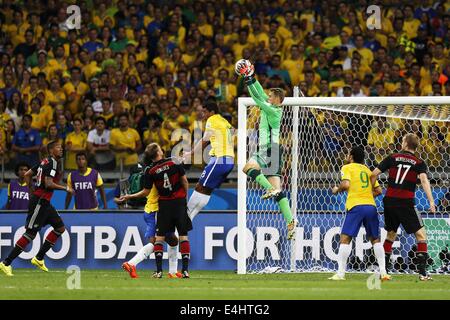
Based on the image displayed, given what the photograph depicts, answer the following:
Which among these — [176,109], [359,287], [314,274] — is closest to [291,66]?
[176,109]

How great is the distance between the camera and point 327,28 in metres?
23.8

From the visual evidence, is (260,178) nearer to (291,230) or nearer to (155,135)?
(291,230)

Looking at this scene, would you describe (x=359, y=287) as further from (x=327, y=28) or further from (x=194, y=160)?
(x=327, y=28)

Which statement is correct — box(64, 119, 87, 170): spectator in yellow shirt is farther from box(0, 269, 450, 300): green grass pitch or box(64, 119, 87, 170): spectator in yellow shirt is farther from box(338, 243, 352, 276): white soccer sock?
box(338, 243, 352, 276): white soccer sock

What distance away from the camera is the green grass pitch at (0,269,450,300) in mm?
12258

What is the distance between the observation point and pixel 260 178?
15.8 m

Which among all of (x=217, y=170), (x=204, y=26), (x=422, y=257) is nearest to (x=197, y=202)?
(x=217, y=170)

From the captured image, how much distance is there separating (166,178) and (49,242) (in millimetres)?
3089

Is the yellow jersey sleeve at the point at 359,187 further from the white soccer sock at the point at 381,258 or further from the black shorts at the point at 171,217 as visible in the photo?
the black shorts at the point at 171,217

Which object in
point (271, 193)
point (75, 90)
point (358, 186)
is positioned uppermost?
point (75, 90)

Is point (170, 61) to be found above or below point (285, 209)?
above

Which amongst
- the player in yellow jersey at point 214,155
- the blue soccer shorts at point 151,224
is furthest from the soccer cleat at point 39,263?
the player in yellow jersey at point 214,155
